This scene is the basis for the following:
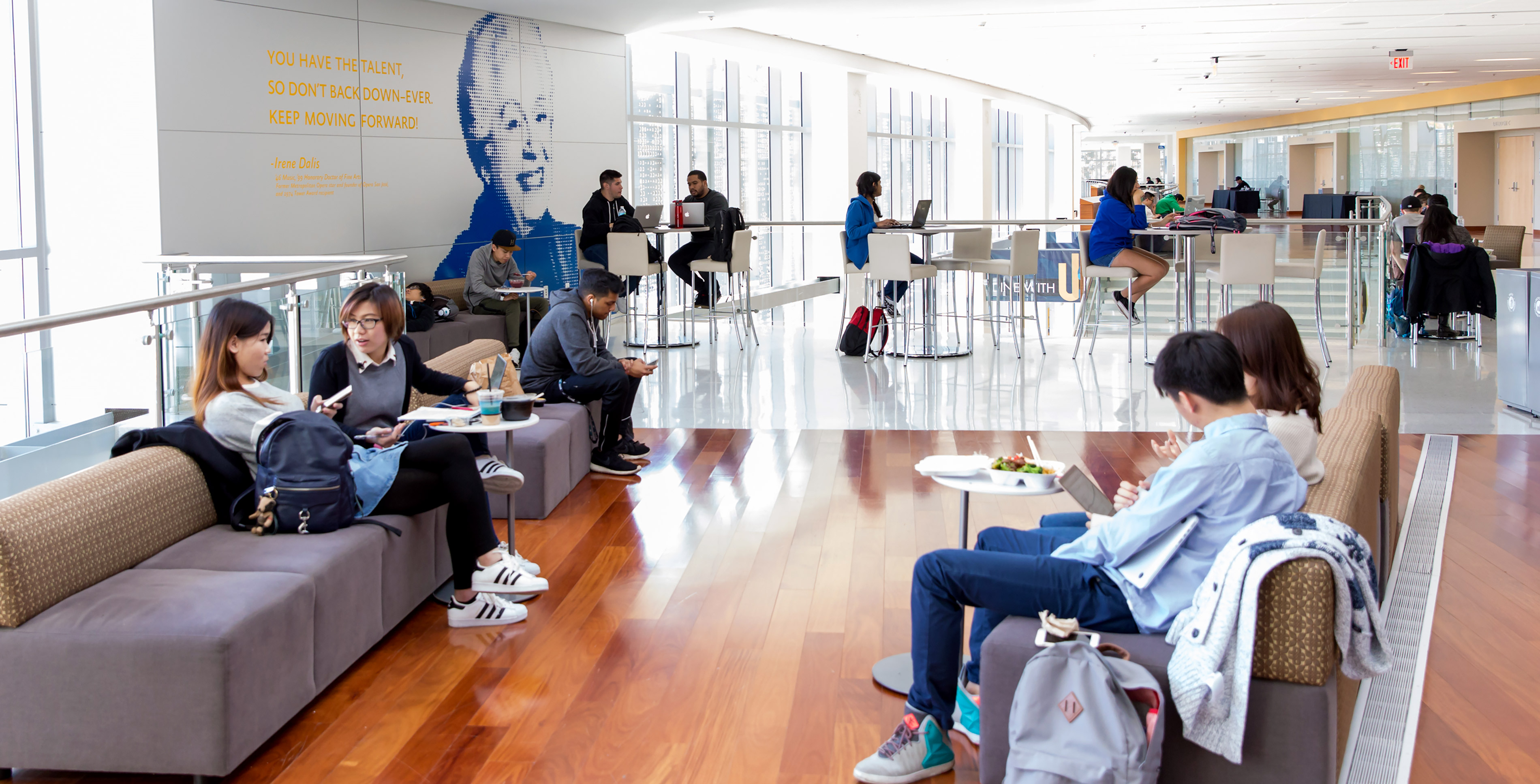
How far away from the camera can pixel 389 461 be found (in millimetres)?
3641

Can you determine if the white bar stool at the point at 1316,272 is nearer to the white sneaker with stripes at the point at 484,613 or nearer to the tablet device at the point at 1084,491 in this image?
the tablet device at the point at 1084,491

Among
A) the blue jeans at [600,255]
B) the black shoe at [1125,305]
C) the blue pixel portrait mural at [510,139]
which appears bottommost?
the black shoe at [1125,305]

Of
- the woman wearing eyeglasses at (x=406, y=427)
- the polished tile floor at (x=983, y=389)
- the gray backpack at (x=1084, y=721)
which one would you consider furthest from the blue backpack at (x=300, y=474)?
the polished tile floor at (x=983, y=389)

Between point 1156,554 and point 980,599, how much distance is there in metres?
0.40

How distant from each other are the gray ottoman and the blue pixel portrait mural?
27.2 feet

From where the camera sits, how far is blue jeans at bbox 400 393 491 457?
155 inches

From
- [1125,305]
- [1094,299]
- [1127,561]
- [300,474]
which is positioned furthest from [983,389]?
[1127,561]

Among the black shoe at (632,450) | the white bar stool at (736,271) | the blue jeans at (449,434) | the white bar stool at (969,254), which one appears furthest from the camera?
the white bar stool at (736,271)

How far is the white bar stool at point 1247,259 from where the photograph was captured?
866cm

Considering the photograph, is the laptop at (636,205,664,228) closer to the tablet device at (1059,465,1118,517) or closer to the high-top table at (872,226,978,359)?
the high-top table at (872,226,978,359)

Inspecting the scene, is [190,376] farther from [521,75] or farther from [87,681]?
[521,75]

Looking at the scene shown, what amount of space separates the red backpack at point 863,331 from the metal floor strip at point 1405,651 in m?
4.85

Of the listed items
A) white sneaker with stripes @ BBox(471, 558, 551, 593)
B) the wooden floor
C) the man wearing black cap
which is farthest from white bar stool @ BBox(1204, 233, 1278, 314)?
white sneaker with stripes @ BBox(471, 558, 551, 593)

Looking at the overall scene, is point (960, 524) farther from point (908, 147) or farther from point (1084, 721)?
point (908, 147)
